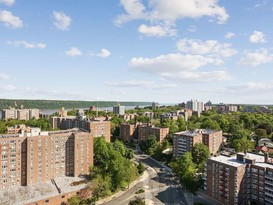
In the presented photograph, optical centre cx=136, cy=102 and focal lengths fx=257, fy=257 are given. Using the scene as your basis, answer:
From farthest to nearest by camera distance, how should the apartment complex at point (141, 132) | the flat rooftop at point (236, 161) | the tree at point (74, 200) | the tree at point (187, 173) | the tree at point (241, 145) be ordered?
1. the apartment complex at point (141, 132)
2. the tree at point (241, 145)
3. the tree at point (187, 173)
4. the tree at point (74, 200)
5. the flat rooftop at point (236, 161)

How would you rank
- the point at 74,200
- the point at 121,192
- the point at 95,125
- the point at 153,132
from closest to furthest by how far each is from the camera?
the point at 74,200 → the point at 121,192 → the point at 95,125 → the point at 153,132

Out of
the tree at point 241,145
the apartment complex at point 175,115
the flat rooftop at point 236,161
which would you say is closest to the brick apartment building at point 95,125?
the tree at point 241,145

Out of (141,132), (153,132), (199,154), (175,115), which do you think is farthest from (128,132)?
(175,115)

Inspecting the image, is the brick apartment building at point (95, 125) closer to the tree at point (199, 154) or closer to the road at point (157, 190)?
the road at point (157, 190)

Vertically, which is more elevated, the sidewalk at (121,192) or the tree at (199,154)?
the tree at (199,154)

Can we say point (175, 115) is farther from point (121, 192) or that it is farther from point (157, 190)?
point (121, 192)

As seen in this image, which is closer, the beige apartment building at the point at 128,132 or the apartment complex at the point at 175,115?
the beige apartment building at the point at 128,132
